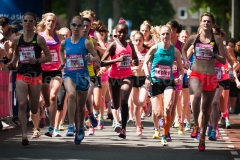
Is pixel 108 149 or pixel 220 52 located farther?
pixel 220 52

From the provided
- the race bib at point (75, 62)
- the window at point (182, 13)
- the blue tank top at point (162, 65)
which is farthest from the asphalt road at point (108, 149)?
the window at point (182, 13)

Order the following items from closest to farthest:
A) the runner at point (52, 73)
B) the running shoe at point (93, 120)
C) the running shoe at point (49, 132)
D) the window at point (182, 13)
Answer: the running shoe at point (49, 132) → the runner at point (52, 73) → the running shoe at point (93, 120) → the window at point (182, 13)

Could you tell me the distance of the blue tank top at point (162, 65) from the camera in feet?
46.0

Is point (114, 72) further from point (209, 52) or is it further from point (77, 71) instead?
point (209, 52)

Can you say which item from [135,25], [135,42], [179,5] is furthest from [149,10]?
[135,42]

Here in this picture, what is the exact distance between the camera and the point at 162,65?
46.2ft

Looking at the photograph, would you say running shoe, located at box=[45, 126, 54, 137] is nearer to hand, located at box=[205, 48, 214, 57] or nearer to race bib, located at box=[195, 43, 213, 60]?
race bib, located at box=[195, 43, 213, 60]

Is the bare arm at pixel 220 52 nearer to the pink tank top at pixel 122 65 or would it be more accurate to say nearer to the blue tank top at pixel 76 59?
the pink tank top at pixel 122 65

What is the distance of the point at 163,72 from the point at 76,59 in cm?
160

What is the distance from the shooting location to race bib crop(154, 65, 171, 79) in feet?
46.0

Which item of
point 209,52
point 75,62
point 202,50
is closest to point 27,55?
point 75,62

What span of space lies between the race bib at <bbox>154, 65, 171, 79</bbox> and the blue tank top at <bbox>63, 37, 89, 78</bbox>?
139 centimetres

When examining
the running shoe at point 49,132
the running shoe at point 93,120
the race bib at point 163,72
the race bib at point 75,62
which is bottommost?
the running shoe at point 49,132

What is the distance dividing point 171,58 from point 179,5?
124541mm
